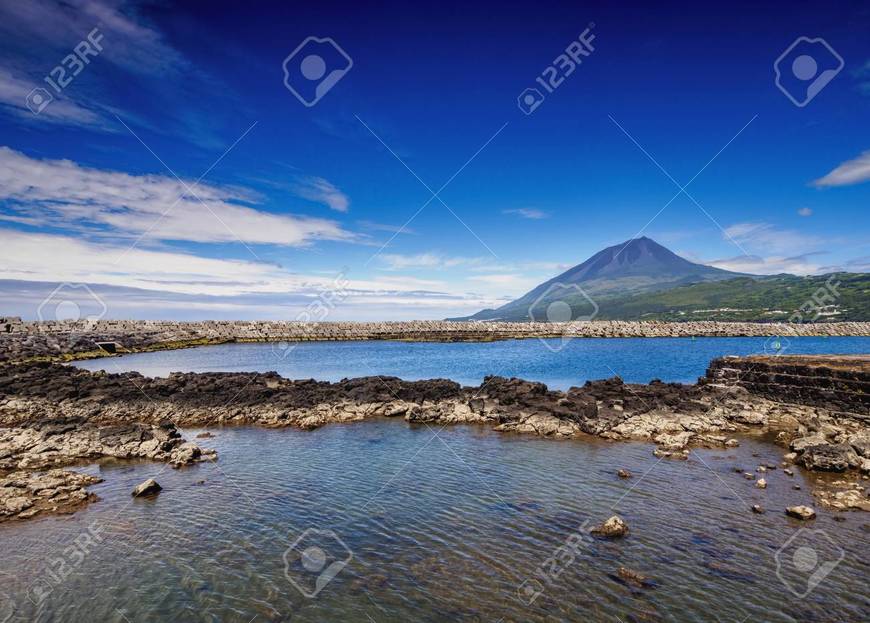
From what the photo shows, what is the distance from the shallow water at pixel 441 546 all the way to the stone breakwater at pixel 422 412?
263 cm

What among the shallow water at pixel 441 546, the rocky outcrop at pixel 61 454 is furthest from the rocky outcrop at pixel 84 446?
the shallow water at pixel 441 546

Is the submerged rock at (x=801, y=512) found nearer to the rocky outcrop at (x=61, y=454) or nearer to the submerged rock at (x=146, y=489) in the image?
the submerged rock at (x=146, y=489)

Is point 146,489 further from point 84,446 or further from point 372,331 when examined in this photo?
point 372,331

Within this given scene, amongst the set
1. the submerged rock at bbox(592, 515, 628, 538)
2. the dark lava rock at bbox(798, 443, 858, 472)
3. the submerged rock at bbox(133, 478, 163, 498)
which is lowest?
the dark lava rock at bbox(798, 443, 858, 472)

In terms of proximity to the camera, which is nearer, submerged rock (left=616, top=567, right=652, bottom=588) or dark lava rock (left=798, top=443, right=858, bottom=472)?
submerged rock (left=616, top=567, right=652, bottom=588)

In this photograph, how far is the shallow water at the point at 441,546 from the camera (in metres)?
11.5

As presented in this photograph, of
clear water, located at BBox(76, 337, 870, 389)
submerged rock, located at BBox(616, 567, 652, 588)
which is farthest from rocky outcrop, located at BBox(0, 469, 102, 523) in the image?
clear water, located at BBox(76, 337, 870, 389)

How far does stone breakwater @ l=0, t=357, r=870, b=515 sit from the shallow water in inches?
103

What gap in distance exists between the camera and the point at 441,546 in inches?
576

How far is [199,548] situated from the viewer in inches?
577

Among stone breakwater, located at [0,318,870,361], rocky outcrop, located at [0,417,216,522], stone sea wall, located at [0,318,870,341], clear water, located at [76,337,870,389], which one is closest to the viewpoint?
rocky outcrop, located at [0,417,216,522]

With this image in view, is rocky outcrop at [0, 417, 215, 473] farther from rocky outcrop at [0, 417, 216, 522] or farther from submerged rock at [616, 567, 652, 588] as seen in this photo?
submerged rock at [616, 567, 652, 588]

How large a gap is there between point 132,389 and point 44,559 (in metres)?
28.2

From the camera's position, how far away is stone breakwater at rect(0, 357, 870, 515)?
2380cm
